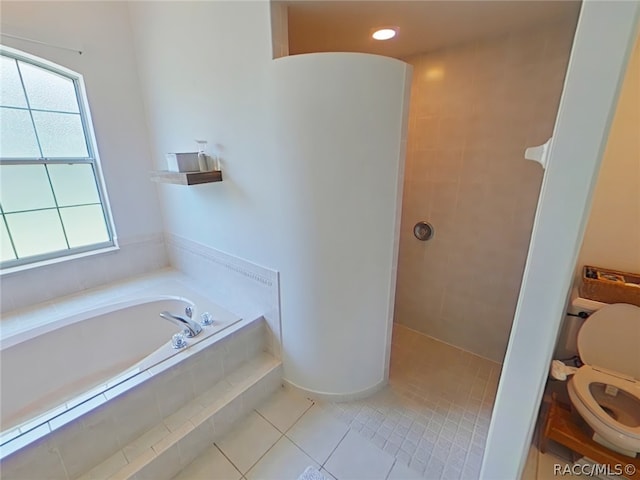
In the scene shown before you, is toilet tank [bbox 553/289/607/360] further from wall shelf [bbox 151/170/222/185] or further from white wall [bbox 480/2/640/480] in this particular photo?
wall shelf [bbox 151/170/222/185]

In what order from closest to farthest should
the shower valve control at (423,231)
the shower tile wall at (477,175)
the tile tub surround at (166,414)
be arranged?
1. the tile tub surround at (166,414)
2. the shower tile wall at (477,175)
3. the shower valve control at (423,231)

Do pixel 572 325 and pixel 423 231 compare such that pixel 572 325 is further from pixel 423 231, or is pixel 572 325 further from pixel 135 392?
pixel 135 392

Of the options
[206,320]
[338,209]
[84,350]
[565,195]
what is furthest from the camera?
[84,350]

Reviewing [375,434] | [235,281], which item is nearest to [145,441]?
[235,281]

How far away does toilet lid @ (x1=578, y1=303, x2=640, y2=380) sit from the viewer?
143 centimetres

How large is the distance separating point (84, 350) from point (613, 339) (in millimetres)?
3290

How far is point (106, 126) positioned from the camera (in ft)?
7.48

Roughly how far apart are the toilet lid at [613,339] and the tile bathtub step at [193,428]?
1802 millimetres

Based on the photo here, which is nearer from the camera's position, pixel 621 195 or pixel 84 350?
pixel 621 195

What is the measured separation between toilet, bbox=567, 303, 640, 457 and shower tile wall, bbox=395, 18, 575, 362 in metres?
0.47

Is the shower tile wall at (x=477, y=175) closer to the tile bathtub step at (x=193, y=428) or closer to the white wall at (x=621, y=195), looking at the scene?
the white wall at (x=621, y=195)

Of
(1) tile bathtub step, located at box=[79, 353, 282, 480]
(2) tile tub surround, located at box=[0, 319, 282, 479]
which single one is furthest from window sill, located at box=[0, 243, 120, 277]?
(1) tile bathtub step, located at box=[79, 353, 282, 480]

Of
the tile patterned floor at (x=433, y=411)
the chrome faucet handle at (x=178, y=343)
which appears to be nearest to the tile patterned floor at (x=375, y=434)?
the tile patterned floor at (x=433, y=411)

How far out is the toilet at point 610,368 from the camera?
1.39m
